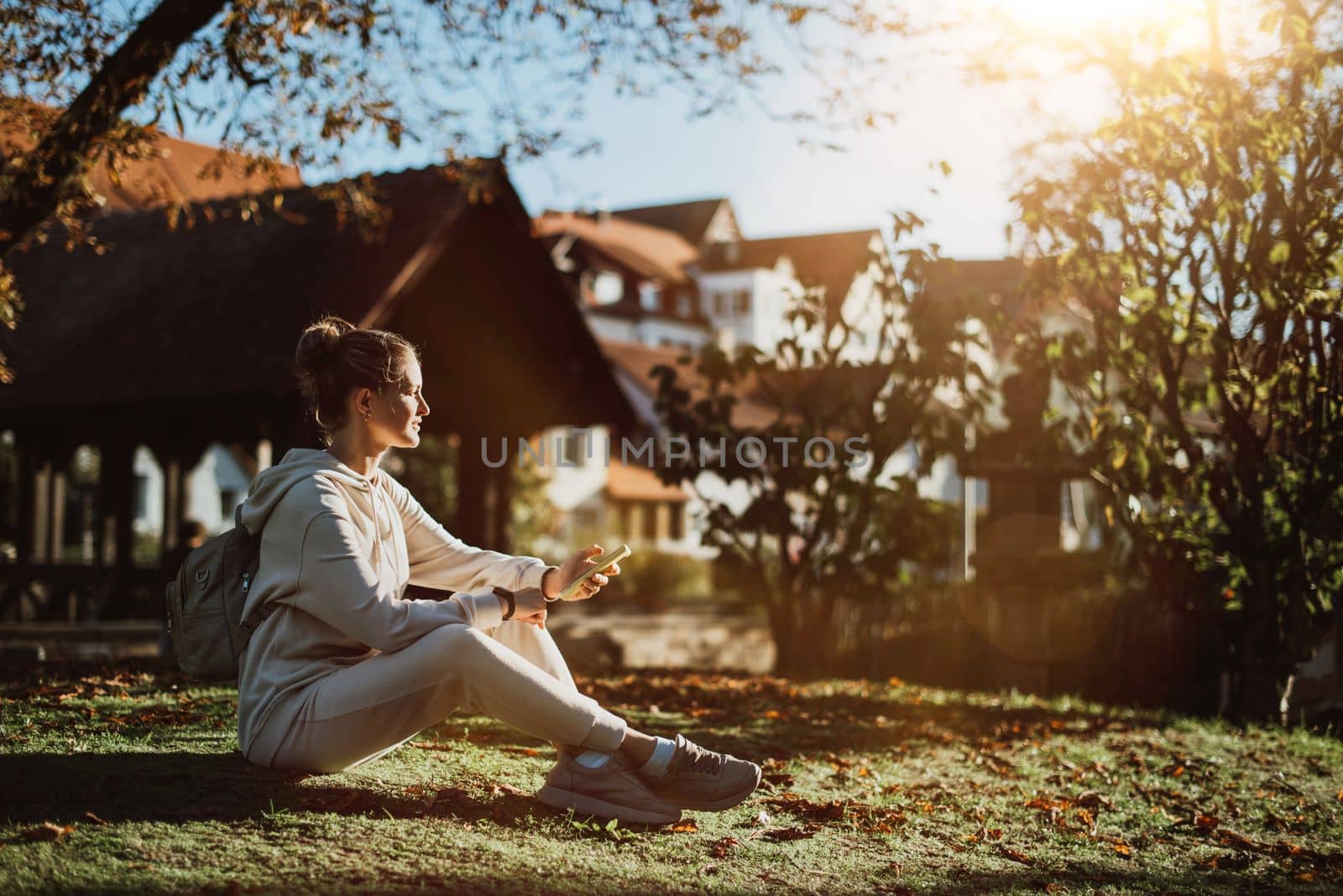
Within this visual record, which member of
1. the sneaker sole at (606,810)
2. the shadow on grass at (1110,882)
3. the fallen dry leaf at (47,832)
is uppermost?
the fallen dry leaf at (47,832)

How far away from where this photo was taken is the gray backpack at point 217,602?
4.33m

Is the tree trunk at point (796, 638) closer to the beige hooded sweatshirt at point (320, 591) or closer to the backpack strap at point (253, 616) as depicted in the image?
the beige hooded sweatshirt at point (320, 591)

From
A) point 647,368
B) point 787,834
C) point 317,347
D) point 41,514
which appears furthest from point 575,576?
point 647,368

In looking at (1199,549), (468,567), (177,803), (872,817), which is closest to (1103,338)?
(1199,549)

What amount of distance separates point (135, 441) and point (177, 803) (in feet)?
45.6

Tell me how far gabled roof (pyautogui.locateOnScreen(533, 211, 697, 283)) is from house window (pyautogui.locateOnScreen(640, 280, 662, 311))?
0.80m

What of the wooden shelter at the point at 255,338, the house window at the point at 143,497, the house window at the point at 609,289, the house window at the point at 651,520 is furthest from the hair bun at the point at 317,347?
the house window at the point at 609,289

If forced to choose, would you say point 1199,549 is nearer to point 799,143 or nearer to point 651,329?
point 799,143

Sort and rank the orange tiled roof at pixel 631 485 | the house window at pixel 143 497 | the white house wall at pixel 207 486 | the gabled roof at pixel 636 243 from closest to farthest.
Answer: the white house wall at pixel 207 486
the house window at pixel 143 497
the orange tiled roof at pixel 631 485
the gabled roof at pixel 636 243

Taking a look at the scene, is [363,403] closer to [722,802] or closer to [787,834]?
[722,802]

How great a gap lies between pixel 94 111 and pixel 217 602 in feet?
16.3

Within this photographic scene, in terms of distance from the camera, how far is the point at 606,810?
4.51 metres

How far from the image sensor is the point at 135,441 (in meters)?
17.2

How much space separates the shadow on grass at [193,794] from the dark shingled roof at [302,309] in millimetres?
8456
